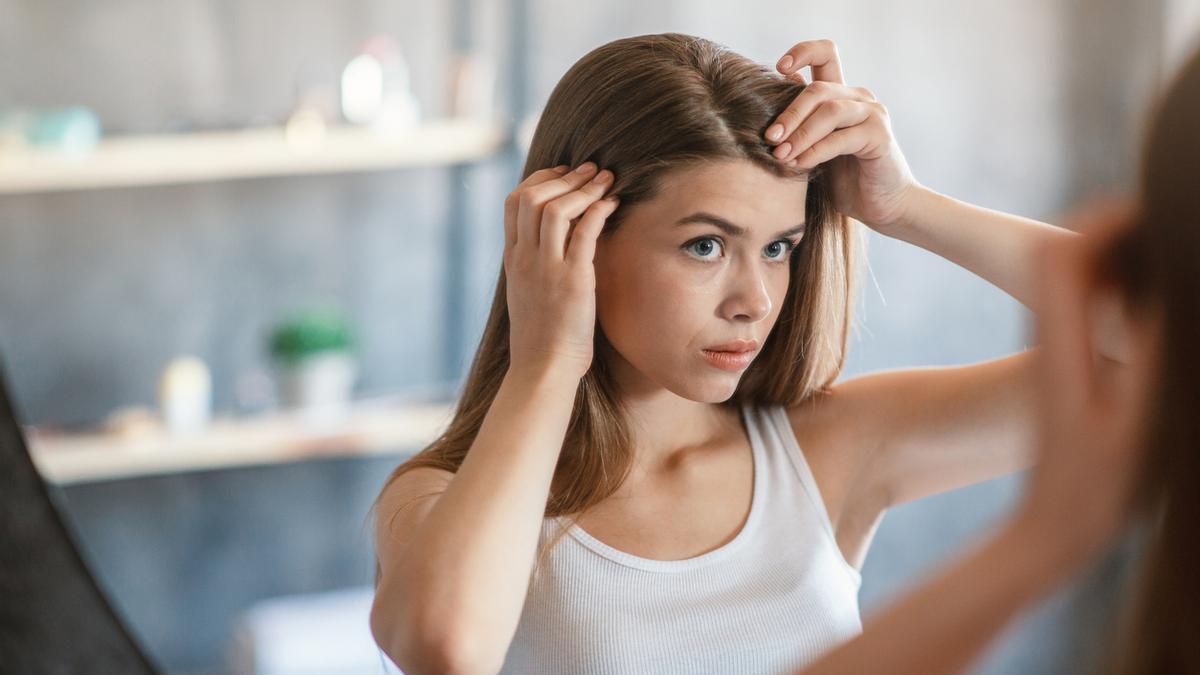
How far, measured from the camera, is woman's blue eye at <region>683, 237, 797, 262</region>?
110cm

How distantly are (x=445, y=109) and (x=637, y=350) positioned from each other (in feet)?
6.33

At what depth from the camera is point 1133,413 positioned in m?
0.49

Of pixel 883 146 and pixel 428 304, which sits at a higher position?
pixel 883 146

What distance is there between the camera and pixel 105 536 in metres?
2.84

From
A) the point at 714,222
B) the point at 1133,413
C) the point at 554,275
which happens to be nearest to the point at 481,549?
the point at 554,275

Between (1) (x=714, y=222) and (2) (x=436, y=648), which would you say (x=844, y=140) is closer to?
(1) (x=714, y=222)

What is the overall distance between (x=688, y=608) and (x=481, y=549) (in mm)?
238

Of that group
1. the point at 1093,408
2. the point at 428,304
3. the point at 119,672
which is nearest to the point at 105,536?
the point at 428,304

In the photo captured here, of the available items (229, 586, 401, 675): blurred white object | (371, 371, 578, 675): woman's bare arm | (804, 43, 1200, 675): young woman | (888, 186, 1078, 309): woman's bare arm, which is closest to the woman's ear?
(804, 43, 1200, 675): young woman

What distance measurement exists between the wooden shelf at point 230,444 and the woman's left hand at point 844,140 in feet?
4.71

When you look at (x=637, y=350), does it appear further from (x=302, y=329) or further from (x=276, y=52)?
(x=276, y=52)

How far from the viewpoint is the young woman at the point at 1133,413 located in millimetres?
466

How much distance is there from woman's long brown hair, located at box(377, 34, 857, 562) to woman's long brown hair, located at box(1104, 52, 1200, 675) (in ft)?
2.04

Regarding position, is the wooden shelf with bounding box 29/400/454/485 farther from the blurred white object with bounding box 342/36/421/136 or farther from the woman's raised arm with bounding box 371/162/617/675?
the woman's raised arm with bounding box 371/162/617/675
